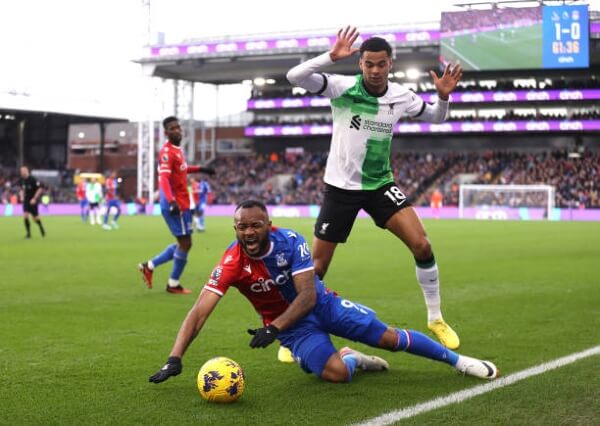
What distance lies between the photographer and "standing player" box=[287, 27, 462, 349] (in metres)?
7.22

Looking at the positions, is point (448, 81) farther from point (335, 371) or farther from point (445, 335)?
point (335, 371)

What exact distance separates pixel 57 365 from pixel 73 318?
2618 millimetres

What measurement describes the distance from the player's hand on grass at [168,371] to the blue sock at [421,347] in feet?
5.10

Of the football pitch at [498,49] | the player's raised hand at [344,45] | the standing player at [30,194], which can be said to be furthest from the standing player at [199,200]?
the football pitch at [498,49]

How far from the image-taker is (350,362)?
19.9ft

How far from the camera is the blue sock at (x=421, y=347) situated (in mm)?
5824

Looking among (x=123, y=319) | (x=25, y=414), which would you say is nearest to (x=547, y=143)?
(x=123, y=319)

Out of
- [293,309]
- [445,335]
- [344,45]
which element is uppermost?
[344,45]

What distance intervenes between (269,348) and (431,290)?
1.50 meters

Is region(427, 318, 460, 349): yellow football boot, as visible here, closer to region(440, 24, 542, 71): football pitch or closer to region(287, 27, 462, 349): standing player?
region(287, 27, 462, 349): standing player

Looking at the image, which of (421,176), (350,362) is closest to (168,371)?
(350,362)

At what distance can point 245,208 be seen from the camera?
5289mm

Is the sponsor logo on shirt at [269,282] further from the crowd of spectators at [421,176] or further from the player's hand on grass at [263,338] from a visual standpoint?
the crowd of spectators at [421,176]

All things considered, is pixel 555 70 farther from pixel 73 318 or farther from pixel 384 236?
pixel 73 318
